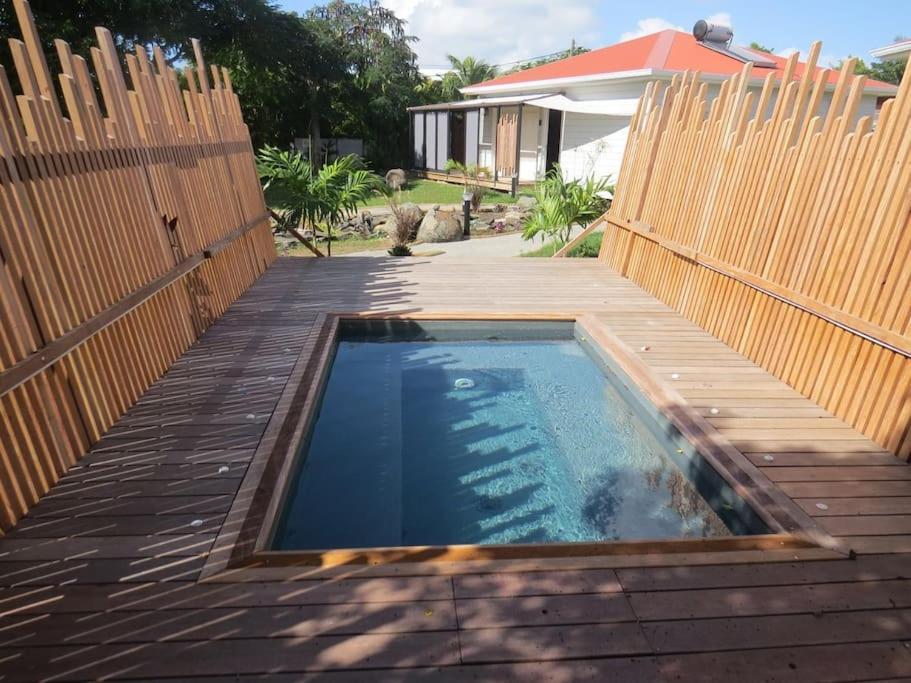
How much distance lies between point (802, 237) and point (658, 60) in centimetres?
1181

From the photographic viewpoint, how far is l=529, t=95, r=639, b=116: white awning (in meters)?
14.1

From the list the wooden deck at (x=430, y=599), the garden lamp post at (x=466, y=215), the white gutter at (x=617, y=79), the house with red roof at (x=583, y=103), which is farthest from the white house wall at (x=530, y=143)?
the wooden deck at (x=430, y=599)

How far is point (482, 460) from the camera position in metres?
4.29

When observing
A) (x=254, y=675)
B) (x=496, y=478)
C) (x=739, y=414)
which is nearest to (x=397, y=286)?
(x=496, y=478)

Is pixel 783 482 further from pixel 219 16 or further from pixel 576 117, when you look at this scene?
pixel 219 16

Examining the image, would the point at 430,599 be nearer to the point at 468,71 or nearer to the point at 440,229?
the point at 440,229

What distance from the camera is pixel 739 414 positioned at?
3.91 metres

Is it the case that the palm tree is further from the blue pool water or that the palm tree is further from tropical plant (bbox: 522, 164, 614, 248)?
the blue pool water

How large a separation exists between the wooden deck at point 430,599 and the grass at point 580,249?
21.4ft

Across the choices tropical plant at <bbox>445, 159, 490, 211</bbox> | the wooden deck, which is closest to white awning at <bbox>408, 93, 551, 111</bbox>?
tropical plant at <bbox>445, 159, 490, 211</bbox>

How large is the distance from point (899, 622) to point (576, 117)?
15.4 m

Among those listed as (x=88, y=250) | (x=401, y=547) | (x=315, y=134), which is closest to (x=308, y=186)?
(x=88, y=250)

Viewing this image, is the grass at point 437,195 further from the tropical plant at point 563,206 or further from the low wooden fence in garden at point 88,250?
the low wooden fence in garden at point 88,250

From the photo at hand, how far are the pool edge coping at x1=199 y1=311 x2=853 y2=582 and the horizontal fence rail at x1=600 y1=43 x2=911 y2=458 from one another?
96 cm
